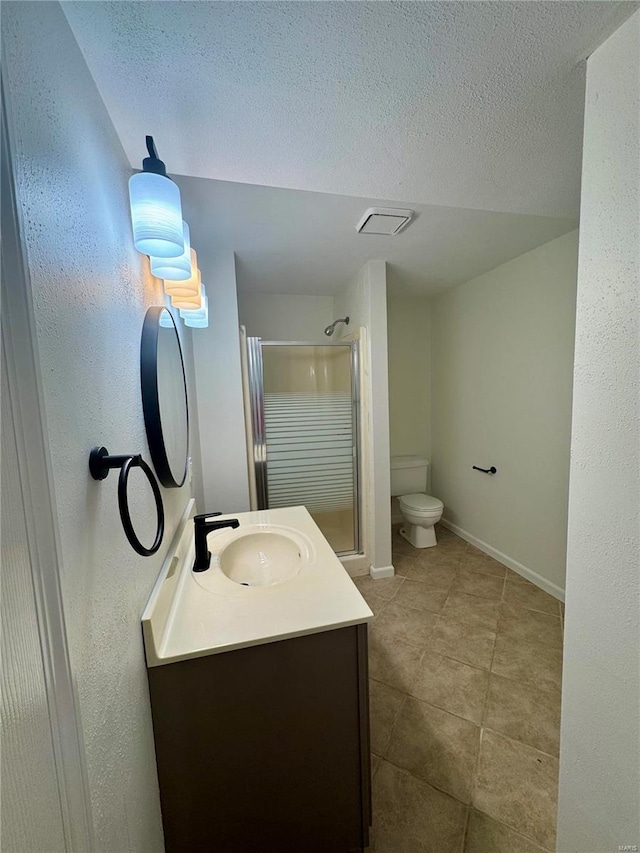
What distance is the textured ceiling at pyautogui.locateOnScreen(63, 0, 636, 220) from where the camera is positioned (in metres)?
0.64

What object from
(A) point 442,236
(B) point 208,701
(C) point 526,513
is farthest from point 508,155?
(C) point 526,513

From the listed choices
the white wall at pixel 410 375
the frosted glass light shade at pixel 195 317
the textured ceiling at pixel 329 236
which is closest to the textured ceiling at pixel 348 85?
the textured ceiling at pixel 329 236

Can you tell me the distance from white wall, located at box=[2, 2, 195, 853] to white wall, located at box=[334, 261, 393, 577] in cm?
170

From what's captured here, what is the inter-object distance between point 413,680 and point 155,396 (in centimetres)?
178

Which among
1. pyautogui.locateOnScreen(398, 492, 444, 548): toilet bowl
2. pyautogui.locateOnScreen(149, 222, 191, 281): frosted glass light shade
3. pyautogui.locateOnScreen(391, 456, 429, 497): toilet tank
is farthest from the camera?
pyautogui.locateOnScreen(391, 456, 429, 497): toilet tank

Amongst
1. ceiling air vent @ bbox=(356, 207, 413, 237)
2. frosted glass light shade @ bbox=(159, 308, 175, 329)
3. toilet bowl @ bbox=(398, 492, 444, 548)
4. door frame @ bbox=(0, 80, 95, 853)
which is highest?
ceiling air vent @ bbox=(356, 207, 413, 237)

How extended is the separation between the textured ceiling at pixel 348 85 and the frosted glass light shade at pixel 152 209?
0.25 m

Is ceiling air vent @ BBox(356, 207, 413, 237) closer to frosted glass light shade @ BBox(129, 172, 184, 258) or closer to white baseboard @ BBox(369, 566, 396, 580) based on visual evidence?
frosted glass light shade @ BBox(129, 172, 184, 258)

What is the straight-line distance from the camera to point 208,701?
0.83m

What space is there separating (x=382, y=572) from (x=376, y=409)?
1.27 metres

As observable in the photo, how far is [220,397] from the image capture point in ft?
6.64

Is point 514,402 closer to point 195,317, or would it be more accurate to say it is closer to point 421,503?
point 421,503

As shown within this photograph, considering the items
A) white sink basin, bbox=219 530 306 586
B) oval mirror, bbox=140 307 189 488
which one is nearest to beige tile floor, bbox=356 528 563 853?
white sink basin, bbox=219 530 306 586

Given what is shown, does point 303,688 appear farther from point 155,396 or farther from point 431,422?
point 431,422
